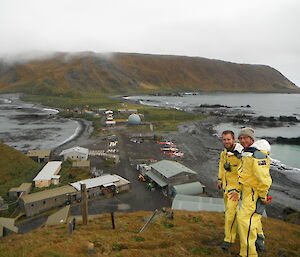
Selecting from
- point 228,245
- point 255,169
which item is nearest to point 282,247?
point 228,245

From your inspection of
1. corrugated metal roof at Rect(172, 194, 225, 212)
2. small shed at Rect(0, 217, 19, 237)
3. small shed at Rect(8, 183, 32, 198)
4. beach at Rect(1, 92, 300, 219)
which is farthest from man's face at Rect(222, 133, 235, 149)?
small shed at Rect(8, 183, 32, 198)

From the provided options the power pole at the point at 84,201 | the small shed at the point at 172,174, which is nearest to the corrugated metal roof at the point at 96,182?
the small shed at the point at 172,174

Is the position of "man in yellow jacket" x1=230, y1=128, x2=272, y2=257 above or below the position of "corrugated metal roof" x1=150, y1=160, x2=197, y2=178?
above

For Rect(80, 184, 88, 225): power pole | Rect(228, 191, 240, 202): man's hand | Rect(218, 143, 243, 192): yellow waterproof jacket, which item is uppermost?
Rect(218, 143, 243, 192): yellow waterproof jacket

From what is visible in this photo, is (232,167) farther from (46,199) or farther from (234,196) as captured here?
(46,199)

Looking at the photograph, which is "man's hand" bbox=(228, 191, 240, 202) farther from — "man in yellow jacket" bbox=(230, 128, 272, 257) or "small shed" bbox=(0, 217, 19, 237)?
"small shed" bbox=(0, 217, 19, 237)

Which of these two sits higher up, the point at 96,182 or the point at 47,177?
the point at 96,182

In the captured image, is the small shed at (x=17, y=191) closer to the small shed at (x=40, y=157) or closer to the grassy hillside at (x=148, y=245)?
the small shed at (x=40, y=157)

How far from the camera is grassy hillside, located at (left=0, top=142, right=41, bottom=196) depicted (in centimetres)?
3129

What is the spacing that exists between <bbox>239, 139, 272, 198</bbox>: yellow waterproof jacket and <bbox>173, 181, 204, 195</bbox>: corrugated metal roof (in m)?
22.8

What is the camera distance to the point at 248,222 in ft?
22.8

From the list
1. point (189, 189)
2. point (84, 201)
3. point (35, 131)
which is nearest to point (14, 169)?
point (189, 189)

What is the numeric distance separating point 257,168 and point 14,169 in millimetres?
35551

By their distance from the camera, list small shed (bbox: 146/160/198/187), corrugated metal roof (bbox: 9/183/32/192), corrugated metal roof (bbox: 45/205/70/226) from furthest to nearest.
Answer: small shed (bbox: 146/160/198/187), corrugated metal roof (bbox: 9/183/32/192), corrugated metal roof (bbox: 45/205/70/226)
